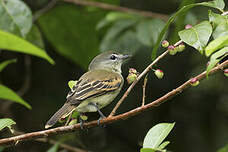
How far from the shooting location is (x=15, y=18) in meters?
3.90

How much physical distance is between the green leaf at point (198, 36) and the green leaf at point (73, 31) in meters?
2.74

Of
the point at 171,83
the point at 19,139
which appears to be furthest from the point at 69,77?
the point at 19,139

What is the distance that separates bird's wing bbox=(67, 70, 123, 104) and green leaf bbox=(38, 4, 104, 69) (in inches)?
41.2

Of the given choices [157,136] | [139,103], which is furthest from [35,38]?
[157,136]

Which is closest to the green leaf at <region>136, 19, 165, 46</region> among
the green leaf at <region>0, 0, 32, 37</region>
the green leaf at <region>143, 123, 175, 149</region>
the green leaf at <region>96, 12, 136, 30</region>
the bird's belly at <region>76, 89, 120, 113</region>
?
the green leaf at <region>96, 12, 136, 30</region>

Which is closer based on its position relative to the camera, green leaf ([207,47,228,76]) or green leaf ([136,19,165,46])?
green leaf ([207,47,228,76])

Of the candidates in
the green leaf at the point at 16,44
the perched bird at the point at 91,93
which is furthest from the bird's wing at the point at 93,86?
the green leaf at the point at 16,44

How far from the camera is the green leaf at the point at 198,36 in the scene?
216cm

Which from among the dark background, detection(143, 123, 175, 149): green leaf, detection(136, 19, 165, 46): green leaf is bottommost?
the dark background

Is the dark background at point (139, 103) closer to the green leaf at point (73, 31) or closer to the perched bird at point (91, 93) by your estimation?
the green leaf at point (73, 31)

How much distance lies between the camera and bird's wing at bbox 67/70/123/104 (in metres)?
3.18

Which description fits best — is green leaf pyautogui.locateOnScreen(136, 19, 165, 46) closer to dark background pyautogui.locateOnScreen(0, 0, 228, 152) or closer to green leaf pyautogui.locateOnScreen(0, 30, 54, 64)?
dark background pyautogui.locateOnScreen(0, 0, 228, 152)

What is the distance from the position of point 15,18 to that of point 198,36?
227 centimetres

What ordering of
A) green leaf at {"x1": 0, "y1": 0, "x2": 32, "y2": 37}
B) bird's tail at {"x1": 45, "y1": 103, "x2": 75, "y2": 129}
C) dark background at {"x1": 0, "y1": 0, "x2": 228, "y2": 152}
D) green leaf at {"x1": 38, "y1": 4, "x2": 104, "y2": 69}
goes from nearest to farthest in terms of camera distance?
bird's tail at {"x1": 45, "y1": 103, "x2": 75, "y2": 129} → green leaf at {"x1": 0, "y1": 0, "x2": 32, "y2": 37} → green leaf at {"x1": 38, "y1": 4, "x2": 104, "y2": 69} → dark background at {"x1": 0, "y1": 0, "x2": 228, "y2": 152}
